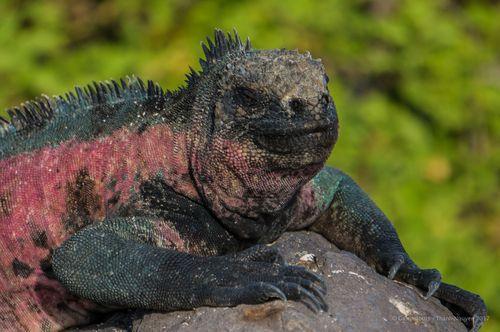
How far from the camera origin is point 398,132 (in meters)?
10.0

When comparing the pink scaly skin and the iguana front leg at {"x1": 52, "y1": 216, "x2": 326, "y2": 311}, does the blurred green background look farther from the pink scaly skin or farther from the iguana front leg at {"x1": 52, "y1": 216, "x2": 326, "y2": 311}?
the iguana front leg at {"x1": 52, "y1": 216, "x2": 326, "y2": 311}

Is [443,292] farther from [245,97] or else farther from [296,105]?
[245,97]

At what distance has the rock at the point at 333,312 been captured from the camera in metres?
3.45

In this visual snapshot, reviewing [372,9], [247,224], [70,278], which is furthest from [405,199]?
[70,278]

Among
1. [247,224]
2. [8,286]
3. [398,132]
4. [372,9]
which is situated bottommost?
[8,286]

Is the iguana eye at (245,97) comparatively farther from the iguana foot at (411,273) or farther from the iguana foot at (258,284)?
the iguana foot at (411,273)

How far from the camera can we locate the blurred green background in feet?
30.5

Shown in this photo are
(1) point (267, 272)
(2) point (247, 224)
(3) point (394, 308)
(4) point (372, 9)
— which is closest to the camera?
(1) point (267, 272)

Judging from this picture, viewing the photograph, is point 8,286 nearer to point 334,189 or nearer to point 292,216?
point 292,216

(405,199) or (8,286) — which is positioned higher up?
(405,199)

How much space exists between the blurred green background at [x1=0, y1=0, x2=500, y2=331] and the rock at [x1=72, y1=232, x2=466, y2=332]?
4.73m

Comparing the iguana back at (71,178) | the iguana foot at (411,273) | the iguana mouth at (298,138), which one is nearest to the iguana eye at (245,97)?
the iguana mouth at (298,138)

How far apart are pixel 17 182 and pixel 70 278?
0.70m

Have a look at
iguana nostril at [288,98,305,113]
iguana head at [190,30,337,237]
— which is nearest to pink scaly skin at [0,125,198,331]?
iguana head at [190,30,337,237]
